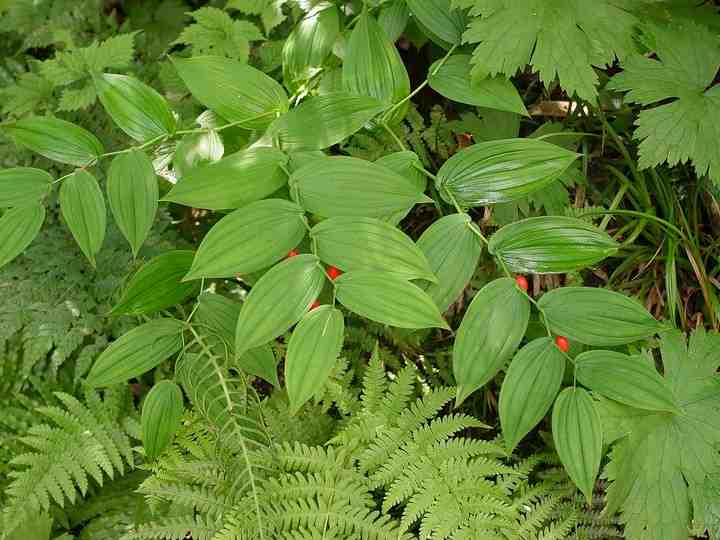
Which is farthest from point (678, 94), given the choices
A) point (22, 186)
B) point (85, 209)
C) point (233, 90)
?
point (22, 186)

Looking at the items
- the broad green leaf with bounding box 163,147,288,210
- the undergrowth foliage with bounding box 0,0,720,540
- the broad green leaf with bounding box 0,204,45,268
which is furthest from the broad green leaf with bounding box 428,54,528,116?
the broad green leaf with bounding box 0,204,45,268

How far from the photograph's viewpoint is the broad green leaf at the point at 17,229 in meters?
1.38

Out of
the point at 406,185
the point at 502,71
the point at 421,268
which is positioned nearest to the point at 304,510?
the point at 421,268

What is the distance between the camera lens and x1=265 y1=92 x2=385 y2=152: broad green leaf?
146cm

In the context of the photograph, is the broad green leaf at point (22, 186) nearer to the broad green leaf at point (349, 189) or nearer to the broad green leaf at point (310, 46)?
the broad green leaf at point (349, 189)

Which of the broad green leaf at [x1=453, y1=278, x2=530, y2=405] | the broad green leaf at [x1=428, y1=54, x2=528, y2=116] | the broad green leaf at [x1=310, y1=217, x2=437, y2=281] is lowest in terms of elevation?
the broad green leaf at [x1=453, y1=278, x2=530, y2=405]

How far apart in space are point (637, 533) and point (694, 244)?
80cm

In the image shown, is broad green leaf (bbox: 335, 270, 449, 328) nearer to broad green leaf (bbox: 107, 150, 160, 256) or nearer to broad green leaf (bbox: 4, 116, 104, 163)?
broad green leaf (bbox: 107, 150, 160, 256)

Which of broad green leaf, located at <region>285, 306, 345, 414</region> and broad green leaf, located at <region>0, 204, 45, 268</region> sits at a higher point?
broad green leaf, located at <region>0, 204, 45, 268</region>

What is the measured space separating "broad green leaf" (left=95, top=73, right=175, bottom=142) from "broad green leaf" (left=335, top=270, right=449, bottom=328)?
0.63 metres

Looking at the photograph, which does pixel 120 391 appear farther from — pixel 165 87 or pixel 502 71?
pixel 502 71

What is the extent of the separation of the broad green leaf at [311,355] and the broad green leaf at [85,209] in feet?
1.75

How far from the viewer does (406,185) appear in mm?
1345

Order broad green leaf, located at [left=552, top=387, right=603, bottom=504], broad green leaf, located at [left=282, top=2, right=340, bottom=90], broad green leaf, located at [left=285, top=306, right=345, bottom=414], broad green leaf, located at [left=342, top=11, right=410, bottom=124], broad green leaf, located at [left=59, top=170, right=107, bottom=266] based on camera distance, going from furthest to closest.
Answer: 1. broad green leaf, located at [left=282, top=2, right=340, bottom=90]
2. broad green leaf, located at [left=342, top=11, right=410, bottom=124]
3. broad green leaf, located at [left=59, top=170, right=107, bottom=266]
4. broad green leaf, located at [left=552, top=387, right=603, bottom=504]
5. broad green leaf, located at [left=285, top=306, right=345, bottom=414]
